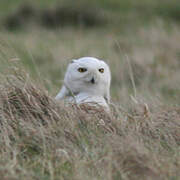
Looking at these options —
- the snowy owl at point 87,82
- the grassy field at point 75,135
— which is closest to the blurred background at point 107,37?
the snowy owl at point 87,82

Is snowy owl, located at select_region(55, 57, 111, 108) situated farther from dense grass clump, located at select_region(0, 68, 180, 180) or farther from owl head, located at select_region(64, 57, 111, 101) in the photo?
dense grass clump, located at select_region(0, 68, 180, 180)

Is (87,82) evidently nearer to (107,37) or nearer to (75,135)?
(75,135)

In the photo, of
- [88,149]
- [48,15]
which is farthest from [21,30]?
[88,149]

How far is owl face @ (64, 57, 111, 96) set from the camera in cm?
436

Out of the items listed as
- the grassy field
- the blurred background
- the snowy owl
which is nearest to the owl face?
the snowy owl

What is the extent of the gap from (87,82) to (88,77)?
0.08m

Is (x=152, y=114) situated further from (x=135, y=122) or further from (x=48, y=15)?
(x=48, y=15)

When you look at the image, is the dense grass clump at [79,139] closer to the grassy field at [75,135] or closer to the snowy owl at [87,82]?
the grassy field at [75,135]

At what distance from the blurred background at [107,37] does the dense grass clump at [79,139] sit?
3.12 m

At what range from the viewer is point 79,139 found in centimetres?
375

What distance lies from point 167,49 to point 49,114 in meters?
A: 8.02

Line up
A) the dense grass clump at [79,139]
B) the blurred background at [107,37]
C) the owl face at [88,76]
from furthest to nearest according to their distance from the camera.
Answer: the blurred background at [107,37], the owl face at [88,76], the dense grass clump at [79,139]

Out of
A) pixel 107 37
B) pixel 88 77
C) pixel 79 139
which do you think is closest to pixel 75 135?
pixel 79 139

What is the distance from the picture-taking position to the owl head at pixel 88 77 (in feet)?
14.3
